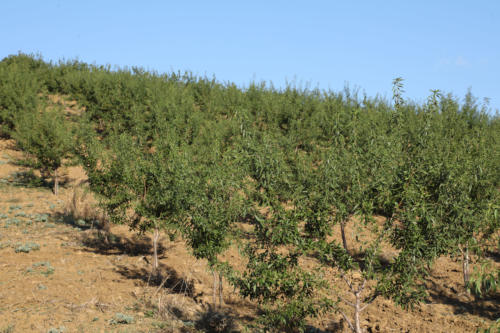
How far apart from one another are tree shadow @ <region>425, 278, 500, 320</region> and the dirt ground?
1.6 inches

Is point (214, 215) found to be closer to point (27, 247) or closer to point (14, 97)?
point (27, 247)

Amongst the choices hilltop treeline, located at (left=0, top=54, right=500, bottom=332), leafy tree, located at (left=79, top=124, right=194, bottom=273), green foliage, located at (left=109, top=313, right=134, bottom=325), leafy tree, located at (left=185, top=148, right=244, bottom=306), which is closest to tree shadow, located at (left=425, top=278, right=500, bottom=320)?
hilltop treeline, located at (left=0, top=54, right=500, bottom=332)

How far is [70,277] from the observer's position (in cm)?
1446

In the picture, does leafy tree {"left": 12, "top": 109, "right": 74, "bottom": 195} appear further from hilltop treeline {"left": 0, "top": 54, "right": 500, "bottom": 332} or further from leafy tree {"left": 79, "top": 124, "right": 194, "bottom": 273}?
leafy tree {"left": 79, "top": 124, "right": 194, "bottom": 273}

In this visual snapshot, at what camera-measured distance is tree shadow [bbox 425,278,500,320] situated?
626 inches

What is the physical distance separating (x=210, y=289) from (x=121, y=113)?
22.7m

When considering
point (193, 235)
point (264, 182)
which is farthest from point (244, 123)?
point (193, 235)

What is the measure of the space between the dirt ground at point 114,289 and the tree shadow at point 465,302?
0.13 feet

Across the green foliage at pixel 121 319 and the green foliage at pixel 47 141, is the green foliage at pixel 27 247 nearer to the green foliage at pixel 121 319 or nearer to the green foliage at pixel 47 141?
the green foliage at pixel 121 319

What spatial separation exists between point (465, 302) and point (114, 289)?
47.5ft

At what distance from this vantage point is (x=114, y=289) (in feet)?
46.0

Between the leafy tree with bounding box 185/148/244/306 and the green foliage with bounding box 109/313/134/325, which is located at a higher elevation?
the leafy tree with bounding box 185/148/244/306

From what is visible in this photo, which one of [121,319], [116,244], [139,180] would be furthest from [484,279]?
[116,244]

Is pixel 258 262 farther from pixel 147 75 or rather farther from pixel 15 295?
pixel 147 75
